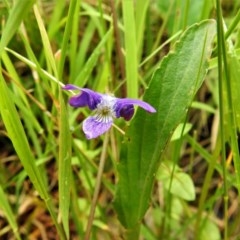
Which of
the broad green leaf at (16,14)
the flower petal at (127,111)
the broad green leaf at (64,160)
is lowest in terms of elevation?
the broad green leaf at (64,160)

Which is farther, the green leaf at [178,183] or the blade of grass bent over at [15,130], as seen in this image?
the green leaf at [178,183]

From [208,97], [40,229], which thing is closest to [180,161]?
[208,97]

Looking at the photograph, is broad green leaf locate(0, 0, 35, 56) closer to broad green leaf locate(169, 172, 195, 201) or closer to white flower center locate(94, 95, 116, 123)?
white flower center locate(94, 95, 116, 123)

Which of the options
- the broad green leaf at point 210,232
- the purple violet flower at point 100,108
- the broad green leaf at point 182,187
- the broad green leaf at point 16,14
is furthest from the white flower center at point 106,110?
the broad green leaf at point 210,232

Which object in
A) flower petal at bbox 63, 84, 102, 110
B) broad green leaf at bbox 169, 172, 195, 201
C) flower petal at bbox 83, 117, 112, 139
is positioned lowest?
broad green leaf at bbox 169, 172, 195, 201

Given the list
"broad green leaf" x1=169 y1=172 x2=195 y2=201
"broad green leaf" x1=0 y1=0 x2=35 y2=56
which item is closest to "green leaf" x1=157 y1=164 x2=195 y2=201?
"broad green leaf" x1=169 y1=172 x2=195 y2=201

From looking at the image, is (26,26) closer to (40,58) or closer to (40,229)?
(40,58)

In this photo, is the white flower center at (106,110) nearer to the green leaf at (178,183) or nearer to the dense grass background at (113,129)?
the dense grass background at (113,129)
